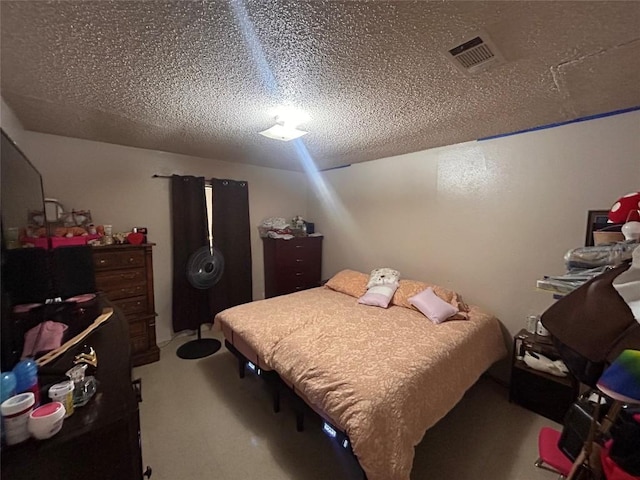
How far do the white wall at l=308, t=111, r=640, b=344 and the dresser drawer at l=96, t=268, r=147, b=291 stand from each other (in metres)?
2.67

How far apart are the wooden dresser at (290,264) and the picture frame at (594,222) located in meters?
3.02

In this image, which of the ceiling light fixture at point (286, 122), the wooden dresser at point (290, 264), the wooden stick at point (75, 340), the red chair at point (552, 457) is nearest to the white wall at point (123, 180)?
the wooden dresser at point (290, 264)

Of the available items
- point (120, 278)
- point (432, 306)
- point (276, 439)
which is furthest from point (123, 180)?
point (432, 306)

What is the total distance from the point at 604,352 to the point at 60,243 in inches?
133

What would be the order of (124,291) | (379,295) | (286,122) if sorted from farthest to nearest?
(379,295) → (124,291) → (286,122)

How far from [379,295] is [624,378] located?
2.07 m

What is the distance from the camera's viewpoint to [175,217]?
10.3 ft

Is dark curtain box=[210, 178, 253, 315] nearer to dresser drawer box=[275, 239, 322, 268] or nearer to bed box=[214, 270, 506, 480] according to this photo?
dresser drawer box=[275, 239, 322, 268]

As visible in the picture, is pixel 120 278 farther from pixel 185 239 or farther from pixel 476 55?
pixel 476 55

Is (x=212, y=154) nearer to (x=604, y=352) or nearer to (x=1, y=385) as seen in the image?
(x=1, y=385)

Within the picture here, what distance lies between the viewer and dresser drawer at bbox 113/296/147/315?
8.33 ft

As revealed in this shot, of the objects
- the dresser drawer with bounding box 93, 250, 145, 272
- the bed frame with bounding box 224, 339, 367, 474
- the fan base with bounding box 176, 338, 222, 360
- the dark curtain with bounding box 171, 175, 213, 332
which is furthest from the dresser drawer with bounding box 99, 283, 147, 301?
the bed frame with bounding box 224, 339, 367, 474

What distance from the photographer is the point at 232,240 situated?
3592 millimetres

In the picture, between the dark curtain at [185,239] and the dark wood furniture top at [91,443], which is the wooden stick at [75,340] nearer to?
the dark wood furniture top at [91,443]
